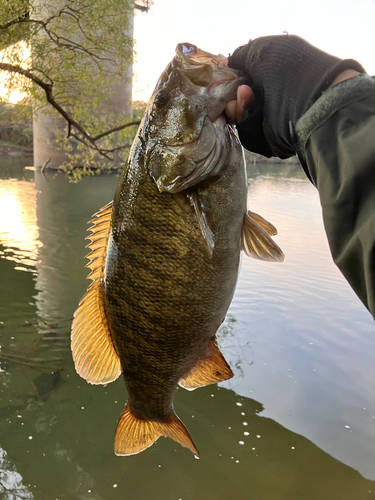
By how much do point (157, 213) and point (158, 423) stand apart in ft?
3.45

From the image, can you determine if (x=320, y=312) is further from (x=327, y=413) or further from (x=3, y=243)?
(x=3, y=243)

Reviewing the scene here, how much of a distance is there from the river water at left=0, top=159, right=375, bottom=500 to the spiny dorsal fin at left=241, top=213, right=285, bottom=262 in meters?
2.34

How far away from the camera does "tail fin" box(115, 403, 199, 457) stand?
183 centimetres

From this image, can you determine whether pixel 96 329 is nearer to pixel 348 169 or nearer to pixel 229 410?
pixel 348 169

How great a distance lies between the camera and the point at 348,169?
3.68 feet

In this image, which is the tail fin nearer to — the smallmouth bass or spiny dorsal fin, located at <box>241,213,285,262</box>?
the smallmouth bass

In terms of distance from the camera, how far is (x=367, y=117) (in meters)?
1.15

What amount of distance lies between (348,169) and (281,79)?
57 cm

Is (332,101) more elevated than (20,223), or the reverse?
(332,101)

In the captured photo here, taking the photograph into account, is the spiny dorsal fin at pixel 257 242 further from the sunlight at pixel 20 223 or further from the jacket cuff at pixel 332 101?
the sunlight at pixel 20 223

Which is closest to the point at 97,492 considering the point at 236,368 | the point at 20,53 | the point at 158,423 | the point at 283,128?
the point at 158,423

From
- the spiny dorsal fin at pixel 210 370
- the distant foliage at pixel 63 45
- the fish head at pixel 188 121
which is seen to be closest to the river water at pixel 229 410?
the spiny dorsal fin at pixel 210 370

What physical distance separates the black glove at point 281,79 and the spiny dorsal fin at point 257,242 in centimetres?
35

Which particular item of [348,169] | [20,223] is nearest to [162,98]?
[348,169]
